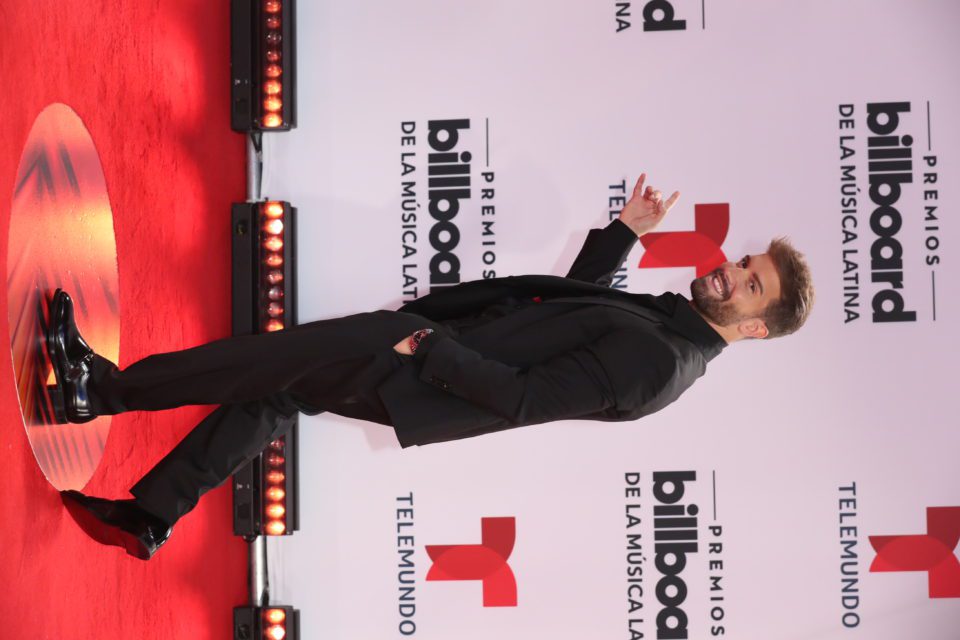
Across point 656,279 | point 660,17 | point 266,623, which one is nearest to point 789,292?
point 656,279

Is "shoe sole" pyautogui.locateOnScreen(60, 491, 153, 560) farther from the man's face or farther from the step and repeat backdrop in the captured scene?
the man's face

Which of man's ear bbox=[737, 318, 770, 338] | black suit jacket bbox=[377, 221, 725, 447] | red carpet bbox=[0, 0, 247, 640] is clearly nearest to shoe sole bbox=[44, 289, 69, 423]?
red carpet bbox=[0, 0, 247, 640]

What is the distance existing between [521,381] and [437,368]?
20 centimetres

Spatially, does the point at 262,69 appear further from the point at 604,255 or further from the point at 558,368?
the point at 558,368

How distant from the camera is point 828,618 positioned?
3432 mm

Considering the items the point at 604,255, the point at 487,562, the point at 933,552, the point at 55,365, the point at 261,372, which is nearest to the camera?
the point at 55,365

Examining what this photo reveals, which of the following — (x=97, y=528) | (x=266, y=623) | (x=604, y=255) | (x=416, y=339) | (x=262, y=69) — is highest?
(x=262, y=69)

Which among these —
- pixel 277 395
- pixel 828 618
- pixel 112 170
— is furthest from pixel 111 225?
pixel 828 618

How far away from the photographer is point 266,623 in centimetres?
354

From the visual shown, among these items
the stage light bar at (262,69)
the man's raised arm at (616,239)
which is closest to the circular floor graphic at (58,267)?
the stage light bar at (262,69)

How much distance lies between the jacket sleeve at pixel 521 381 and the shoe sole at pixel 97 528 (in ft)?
2.82

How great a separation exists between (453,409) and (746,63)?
2.06m

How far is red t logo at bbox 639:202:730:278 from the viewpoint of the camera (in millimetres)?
3521

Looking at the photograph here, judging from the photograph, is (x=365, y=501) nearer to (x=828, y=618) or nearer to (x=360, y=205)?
(x=360, y=205)
